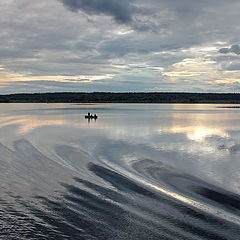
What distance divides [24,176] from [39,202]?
3.56 m

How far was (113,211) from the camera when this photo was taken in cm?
843

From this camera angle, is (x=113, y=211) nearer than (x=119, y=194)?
Yes

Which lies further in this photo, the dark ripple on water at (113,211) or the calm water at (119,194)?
the calm water at (119,194)

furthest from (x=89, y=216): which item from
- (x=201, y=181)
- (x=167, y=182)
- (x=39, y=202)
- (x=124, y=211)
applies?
(x=201, y=181)

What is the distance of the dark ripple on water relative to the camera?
7.09 metres

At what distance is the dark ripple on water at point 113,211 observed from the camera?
7.09 meters

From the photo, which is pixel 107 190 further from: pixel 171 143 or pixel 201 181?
pixel 171 143

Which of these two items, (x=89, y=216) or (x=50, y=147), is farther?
(x=50, y=147)

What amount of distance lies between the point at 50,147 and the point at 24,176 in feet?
26.4

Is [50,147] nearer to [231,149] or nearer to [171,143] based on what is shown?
[171,143]

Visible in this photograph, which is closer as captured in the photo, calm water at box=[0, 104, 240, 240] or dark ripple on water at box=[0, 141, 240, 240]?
dark ripple on water at box=[0, 141, 240, 240]

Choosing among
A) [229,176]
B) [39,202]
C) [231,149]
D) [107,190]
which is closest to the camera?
[39,202]

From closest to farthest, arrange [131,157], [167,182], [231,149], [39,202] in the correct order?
1. [39,202]
2. [167,182]
3. [131,157]
4. [231,149]

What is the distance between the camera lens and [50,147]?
2041cm
